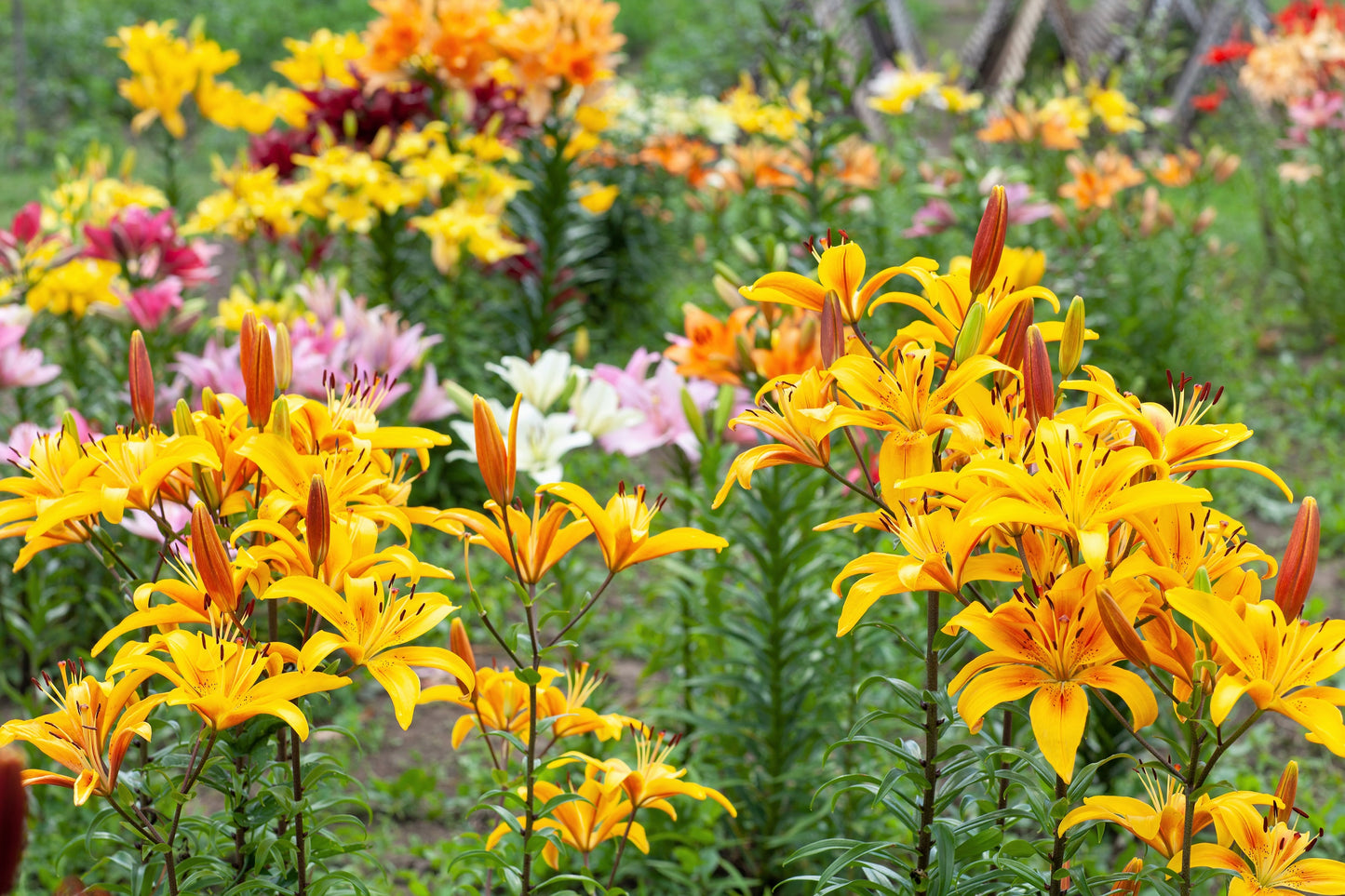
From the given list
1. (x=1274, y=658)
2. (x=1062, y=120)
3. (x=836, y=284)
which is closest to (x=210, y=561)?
(x=836, y=284)

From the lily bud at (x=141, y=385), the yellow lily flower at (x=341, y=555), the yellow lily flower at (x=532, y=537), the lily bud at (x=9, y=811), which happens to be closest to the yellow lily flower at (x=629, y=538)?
the yellow lily flower at (x=532, y=537)

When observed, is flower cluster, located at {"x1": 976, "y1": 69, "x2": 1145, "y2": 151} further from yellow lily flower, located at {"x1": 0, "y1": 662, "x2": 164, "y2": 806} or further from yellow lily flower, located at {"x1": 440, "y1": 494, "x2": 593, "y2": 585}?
yellow lily flower, located at {"x1": 0, "y1": 662, "x2": 164, "y2": 806}

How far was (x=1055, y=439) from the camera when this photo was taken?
0.87 m

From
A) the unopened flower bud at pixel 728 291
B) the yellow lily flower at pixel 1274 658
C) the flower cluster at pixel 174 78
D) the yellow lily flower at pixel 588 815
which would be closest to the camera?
the yellow lily flower at pixel 1274 658

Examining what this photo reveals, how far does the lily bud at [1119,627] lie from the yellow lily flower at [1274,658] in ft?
0.13

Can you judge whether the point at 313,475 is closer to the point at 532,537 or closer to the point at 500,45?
the point at 532,537

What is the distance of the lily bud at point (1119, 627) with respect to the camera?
81 centimetres

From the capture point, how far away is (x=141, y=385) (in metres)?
1.16

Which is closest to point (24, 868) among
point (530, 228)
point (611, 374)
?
point (611, 374)

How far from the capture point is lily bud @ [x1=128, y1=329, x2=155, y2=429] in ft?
3.77

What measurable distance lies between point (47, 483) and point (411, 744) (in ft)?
5.05

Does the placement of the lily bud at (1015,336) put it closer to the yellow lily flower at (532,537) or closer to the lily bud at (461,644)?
the yellow lily flower at (532,537)

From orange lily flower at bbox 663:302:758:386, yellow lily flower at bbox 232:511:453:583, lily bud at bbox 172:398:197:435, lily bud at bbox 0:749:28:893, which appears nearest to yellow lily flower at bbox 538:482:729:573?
yellow lily flower at bbox 232:511:453:583

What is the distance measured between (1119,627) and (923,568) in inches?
7.0
